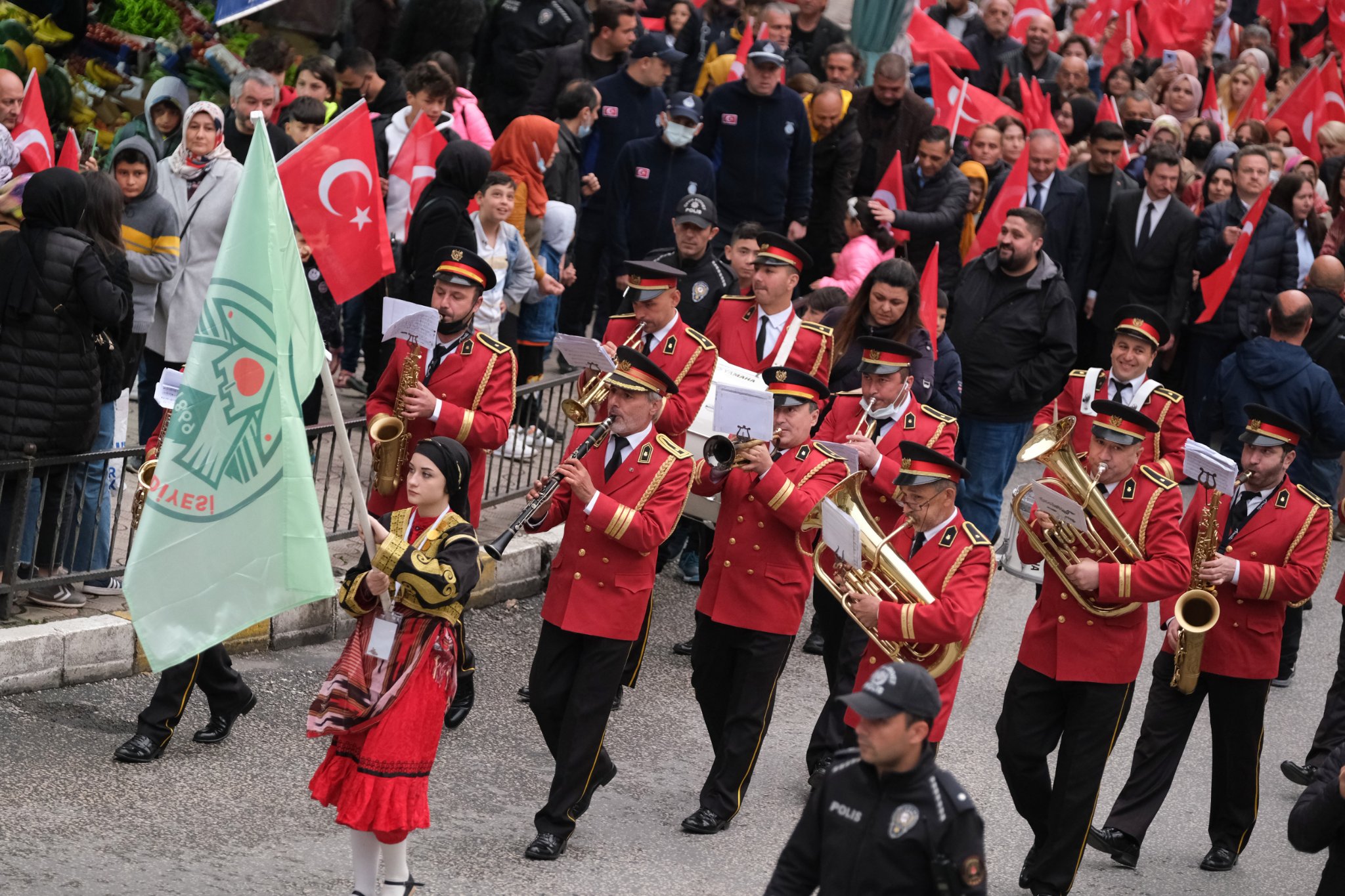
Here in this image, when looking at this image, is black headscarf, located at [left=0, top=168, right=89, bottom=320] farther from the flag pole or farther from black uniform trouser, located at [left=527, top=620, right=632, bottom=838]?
black uniform trouser, located at [left=527, top=620, right=632, bottom=838]

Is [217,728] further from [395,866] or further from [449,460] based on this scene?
[449,460]

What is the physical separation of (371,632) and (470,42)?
30.4ft

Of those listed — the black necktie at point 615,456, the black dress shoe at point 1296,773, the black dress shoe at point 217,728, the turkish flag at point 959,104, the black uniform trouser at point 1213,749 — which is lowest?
the black dress shoe at point 217,728

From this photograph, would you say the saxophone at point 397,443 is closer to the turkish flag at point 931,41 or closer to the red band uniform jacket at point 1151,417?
the red band uniform jacket at point 1151,417

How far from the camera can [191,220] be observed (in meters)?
10.4

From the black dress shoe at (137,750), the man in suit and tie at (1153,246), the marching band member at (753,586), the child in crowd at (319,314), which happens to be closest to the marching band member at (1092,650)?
the marching band member at (753,586)

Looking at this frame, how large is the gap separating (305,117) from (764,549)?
17.2 ft

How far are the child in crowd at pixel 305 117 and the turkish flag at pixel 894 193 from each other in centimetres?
413

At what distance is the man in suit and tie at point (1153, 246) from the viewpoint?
1373 centimetres

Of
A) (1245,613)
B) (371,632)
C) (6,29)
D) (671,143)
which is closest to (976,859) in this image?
(371,632)

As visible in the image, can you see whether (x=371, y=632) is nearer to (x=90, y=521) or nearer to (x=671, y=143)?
(x=90, y=521)

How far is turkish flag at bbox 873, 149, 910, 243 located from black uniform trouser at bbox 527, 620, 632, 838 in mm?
6349

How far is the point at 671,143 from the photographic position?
41.4 feet

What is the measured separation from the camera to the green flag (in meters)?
5.81
